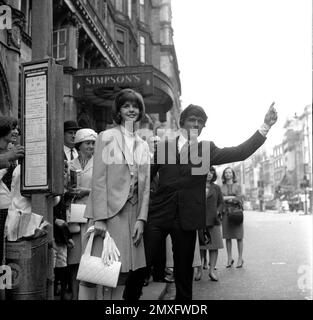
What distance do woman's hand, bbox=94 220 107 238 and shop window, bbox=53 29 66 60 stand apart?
50.2 feet

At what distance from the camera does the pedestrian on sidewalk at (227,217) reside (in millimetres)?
9289

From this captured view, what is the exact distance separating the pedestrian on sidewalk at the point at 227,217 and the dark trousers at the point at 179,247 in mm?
5343

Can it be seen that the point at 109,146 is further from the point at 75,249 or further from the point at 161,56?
the point at 161,56

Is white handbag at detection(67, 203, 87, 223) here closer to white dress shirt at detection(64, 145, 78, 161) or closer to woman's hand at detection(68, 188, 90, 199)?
woman's hand at detection(68, 188, 90, 199)

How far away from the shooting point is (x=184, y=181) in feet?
12.9

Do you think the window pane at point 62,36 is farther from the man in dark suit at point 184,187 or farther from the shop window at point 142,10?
the shop window at point 142,10

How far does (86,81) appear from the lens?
55.5ft

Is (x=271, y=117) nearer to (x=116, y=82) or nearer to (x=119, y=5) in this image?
Result: (x=116, y=82)

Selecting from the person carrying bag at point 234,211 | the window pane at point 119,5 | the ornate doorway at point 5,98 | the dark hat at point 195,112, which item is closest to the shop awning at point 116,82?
the ornate doorway at point 5,98

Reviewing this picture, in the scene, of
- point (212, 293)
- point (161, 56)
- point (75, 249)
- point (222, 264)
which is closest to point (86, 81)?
point (222, 264)

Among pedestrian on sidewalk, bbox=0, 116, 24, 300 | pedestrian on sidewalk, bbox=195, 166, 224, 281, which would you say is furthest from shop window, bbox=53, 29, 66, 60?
pedestrian on sidewalk, bbox=0, 116, 24, 300

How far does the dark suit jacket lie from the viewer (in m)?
3.86

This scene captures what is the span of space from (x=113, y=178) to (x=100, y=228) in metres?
0.35
